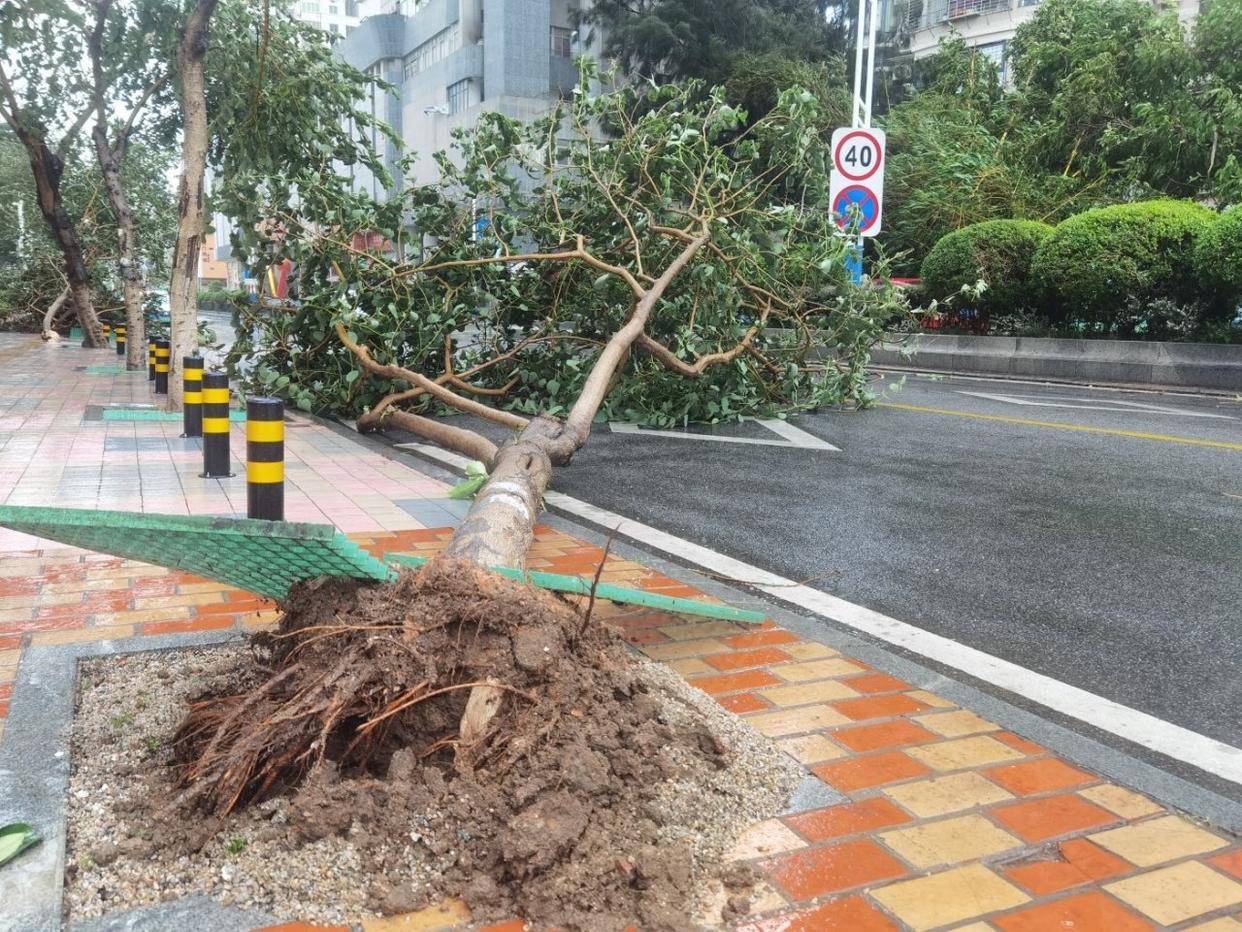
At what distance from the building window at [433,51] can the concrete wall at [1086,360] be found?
4547cm

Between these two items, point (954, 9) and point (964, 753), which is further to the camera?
point (954, 9)

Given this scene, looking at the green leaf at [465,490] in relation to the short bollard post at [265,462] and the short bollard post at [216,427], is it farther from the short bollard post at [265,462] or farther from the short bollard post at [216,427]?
the short bollard post at [216,427]

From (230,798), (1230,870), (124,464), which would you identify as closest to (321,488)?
(124,464)

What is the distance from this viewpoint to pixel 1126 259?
15961 millimetres

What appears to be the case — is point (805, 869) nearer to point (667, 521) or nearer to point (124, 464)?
point (667, 521)

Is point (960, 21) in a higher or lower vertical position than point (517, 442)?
higher

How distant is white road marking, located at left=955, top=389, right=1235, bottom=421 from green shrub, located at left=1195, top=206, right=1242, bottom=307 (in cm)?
342

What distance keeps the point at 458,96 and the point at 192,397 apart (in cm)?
5293

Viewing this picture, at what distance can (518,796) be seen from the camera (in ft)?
7.84

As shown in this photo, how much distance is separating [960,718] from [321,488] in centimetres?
450

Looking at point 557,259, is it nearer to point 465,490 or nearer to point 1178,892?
point 465,490

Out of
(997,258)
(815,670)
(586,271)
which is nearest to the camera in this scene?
(815,670)

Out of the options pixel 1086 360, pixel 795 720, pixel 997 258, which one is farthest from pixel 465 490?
pixel 997 258

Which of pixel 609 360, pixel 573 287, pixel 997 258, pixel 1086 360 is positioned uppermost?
pixel 997 258
